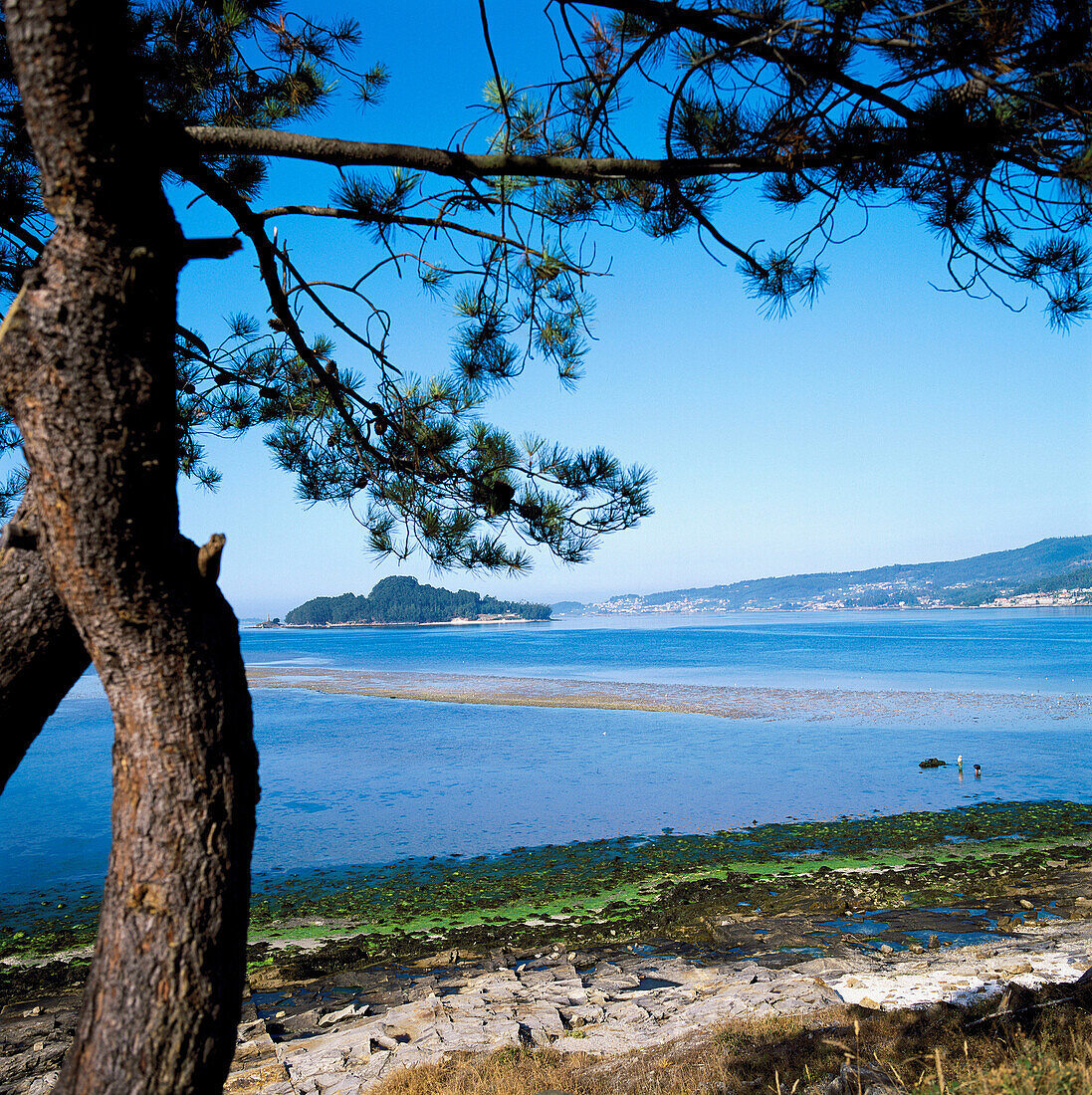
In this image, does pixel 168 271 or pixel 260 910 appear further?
pixel 260 910

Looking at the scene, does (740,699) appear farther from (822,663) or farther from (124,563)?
(124,563)

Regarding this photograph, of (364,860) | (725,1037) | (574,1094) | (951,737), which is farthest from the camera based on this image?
(951,737)

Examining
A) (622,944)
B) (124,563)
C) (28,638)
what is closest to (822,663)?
(622,944)

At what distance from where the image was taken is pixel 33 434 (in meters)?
1.56

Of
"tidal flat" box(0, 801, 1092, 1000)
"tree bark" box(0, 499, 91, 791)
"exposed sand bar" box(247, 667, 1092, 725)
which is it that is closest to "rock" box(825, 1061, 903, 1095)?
"tree bark" box(0, 499, 91, 791)

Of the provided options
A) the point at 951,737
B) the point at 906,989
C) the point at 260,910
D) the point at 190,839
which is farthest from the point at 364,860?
the point at 951,737

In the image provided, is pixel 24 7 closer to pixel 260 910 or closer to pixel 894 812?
pixel 260 910

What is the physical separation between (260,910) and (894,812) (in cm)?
877

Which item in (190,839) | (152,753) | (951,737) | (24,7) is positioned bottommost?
(951,737)

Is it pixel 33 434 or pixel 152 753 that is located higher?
pixel 33 434

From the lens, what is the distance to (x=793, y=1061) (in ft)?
11.5

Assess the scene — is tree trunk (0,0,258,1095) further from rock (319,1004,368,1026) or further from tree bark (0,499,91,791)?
rock (319,1004,368,1026)

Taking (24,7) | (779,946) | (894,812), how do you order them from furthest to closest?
1. (894,812)
2. (779,946)
3. (24,7)

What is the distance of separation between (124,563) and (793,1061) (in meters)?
3.51
